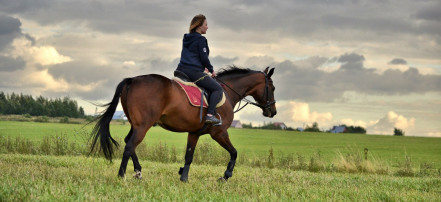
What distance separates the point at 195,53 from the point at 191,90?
A: 80 cm

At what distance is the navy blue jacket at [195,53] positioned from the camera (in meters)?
9.55

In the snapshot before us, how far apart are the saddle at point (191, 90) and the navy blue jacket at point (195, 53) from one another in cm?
21

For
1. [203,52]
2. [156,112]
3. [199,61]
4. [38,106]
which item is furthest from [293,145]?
[38,106]

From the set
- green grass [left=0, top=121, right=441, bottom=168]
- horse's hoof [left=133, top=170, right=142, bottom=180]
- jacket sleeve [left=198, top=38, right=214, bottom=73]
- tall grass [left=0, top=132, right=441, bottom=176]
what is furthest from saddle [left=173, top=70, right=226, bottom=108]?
green grass [left=0, top=121, right=441, bottom=168]

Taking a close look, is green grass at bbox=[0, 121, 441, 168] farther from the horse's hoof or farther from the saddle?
the saddle

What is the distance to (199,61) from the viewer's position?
971 cm

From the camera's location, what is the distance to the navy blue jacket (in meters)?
9.55

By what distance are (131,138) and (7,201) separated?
A: 248 cm

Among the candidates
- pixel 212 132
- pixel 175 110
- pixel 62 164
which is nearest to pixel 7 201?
pixel 175 110

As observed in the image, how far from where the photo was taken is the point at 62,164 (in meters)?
13.3

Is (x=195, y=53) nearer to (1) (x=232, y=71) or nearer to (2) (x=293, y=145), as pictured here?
(1) (x=232, y=71)

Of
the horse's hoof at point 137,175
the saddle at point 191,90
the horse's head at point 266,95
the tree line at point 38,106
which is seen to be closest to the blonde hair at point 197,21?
the saddle at point 191,90

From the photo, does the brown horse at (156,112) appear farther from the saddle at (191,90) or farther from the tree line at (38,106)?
Answer: the tree line at (38,106)

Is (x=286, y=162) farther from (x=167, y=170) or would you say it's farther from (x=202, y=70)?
(x=202, y=70)
